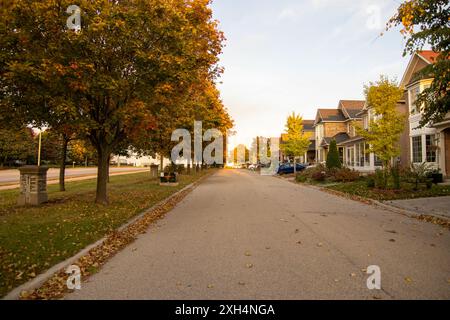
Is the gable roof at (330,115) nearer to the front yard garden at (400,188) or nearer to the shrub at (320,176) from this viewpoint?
the shrub at (320,176)

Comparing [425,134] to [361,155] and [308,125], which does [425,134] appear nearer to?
[361,155]

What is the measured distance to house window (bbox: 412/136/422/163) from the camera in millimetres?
24142

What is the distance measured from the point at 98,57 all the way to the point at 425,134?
21.8m

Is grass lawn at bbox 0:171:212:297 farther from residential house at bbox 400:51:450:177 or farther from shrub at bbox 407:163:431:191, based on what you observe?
residential house at bbox 400:51:450:177

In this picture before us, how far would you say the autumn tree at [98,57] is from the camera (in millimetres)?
9547

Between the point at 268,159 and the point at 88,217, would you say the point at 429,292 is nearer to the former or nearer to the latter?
the point at 88,217

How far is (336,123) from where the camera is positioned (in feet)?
150

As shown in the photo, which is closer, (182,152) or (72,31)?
(72,31)

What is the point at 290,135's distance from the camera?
39344 millimetres

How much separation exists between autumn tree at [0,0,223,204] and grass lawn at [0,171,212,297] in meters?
2.74

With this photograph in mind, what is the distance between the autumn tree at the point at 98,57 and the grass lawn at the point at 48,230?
8.98 ft

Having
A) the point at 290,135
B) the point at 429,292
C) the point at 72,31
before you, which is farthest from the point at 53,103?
the point at 290,135
